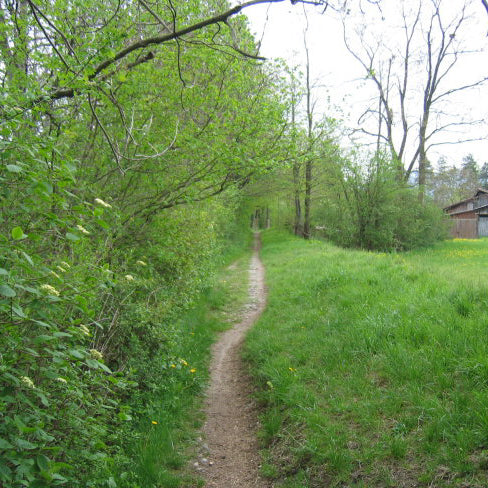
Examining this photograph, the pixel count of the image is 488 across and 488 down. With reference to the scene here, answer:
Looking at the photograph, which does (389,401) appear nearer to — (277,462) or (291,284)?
(277,462)

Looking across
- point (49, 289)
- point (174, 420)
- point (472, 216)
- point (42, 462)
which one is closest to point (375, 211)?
point (174, 420)

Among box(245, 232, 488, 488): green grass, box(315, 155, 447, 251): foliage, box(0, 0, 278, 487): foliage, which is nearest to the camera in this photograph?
box(245, 232, 488, 488): green grass

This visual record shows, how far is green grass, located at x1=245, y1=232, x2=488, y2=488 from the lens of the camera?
121 inches

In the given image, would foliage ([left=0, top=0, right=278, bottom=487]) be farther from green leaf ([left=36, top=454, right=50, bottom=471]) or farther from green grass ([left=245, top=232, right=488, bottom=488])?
green grass ([left=245, top=232, right=488, bottom=488])

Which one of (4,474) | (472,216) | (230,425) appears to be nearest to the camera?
(4,474)

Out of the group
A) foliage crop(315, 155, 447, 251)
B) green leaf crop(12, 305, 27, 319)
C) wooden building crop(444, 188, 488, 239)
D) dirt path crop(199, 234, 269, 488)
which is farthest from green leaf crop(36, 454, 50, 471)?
wooden building crop(444, 188, 488, 239)

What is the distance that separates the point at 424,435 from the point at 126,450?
113 inches

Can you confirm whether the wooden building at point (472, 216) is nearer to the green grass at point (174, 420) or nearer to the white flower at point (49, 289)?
the green grass at point (174, 420)

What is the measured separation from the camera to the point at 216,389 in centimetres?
546

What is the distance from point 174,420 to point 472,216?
4827 centimetres

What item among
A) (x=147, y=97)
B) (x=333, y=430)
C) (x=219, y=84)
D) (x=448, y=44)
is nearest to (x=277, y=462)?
(x=333, y=430)

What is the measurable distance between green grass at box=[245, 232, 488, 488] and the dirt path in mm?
193

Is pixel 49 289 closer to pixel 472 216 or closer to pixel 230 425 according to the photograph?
pixel 230 425

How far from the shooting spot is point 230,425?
15.1 ft
